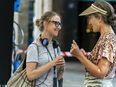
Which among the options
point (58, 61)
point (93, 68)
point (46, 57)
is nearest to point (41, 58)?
point (46, 57)

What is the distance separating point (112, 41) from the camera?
2.94m

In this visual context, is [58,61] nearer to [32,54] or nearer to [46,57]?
[46,57]

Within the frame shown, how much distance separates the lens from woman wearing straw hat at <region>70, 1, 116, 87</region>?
2.86 metres

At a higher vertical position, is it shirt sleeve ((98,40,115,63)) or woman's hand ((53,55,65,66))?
shirt sleeve ((98,40,115,63))

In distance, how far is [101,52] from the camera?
291cm

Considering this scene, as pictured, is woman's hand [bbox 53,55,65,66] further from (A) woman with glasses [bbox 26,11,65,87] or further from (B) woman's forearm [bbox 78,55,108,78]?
(B) woman's forearm [bbox 78,55,108,78]

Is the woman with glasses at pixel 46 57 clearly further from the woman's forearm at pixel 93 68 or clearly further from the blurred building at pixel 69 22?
the blurred building at pixel 69 22

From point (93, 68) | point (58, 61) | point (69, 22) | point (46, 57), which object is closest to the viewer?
point (93, 68)

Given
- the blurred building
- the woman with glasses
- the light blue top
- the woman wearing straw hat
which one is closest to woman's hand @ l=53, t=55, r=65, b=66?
the woman with glasses

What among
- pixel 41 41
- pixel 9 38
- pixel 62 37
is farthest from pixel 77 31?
pixel 41 41

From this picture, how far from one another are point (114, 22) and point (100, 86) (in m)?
0.62

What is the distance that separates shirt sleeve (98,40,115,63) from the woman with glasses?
0.50 m

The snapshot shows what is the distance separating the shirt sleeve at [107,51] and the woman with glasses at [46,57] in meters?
0.50

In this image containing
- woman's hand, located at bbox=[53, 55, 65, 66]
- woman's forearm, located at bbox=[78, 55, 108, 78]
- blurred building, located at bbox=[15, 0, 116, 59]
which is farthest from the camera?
blurred building, located at bbox=[15, 0, 116, 59]
